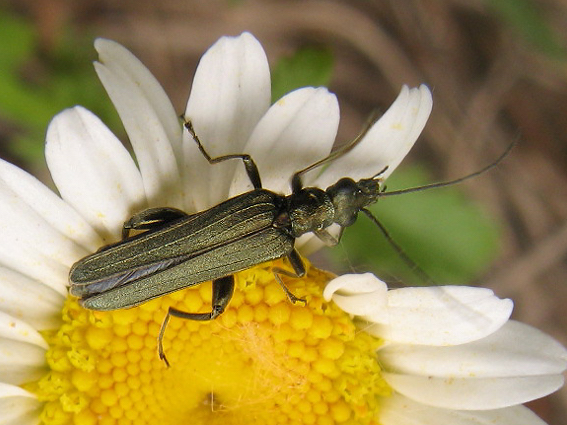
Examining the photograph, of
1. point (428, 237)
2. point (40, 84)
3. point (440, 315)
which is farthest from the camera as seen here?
point (40, 84)

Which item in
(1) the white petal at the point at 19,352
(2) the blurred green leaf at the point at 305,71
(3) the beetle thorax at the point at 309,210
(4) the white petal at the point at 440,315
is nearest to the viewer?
(4) the white petal at the point at 440,315

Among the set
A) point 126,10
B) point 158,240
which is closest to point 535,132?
point 126,10

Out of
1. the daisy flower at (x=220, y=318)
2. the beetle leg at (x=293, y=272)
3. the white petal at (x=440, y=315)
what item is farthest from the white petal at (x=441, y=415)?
the beetle leg at (x=293, y=272)

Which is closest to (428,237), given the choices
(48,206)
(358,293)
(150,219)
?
(358,293)

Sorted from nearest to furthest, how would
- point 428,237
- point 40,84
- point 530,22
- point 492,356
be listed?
point 492,356 < point 428,237 < point 40,84 < point 530,22

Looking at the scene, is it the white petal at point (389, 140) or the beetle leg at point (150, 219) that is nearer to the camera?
the white petal at point (389, 140)

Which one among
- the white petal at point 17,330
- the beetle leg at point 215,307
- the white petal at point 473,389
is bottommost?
the white petal at point 473,389

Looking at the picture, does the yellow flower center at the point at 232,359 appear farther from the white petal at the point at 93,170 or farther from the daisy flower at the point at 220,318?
the white petal at the point at 93,170

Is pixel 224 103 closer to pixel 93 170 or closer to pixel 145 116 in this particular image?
pixel 145 116
